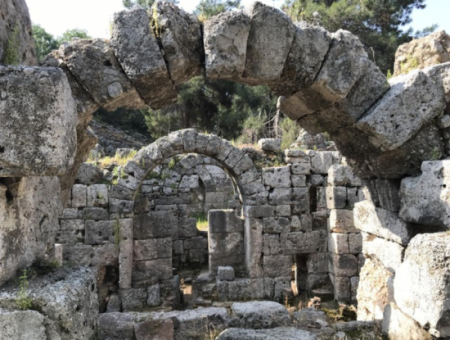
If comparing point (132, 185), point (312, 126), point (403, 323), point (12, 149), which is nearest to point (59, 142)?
point (12, 149)

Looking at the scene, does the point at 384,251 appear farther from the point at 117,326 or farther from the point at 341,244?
the point at 341,244

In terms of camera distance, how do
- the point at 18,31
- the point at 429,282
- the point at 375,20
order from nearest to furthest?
the point at 18,31
the point at 429,282
the point at 375,20

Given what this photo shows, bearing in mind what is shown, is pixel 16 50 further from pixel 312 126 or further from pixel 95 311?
pixel 312 126

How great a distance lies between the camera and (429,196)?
3.29m

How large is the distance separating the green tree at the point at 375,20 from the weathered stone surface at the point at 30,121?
17.3 meters

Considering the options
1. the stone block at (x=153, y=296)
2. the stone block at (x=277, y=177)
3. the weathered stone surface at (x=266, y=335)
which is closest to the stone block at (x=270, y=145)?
the stone block at (x=277, y=177)

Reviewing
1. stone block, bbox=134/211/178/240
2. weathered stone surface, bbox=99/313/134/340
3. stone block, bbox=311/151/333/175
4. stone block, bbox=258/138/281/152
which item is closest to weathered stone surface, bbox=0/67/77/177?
weathered stone surface, bbox=99/313/134/340

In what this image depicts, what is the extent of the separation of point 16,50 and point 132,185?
567 cm

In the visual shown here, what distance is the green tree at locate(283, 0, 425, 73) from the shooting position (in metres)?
17.9

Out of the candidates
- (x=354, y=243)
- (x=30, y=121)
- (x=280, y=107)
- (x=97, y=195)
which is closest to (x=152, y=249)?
(x=97, y=195)

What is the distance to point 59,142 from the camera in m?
2.17

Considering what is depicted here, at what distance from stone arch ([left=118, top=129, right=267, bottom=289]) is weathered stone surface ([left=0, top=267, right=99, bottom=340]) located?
5460mm

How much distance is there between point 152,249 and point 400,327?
576 cm

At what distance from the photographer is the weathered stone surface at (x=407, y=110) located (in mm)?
3512
